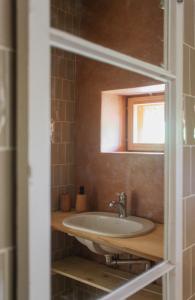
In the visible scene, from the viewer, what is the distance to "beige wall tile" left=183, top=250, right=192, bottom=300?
1066 mm

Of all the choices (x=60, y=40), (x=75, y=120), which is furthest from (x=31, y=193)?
(x=75, y=120)

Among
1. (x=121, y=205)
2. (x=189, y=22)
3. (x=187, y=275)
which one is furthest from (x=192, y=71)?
(x=187, y=275)

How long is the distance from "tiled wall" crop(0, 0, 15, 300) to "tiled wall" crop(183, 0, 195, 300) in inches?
28.4

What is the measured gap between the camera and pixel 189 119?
43.6 inches

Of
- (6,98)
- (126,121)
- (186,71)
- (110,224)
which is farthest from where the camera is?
(126,121)

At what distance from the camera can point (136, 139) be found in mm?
1285

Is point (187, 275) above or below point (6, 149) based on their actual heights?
below

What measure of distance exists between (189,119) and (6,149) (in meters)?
0.78

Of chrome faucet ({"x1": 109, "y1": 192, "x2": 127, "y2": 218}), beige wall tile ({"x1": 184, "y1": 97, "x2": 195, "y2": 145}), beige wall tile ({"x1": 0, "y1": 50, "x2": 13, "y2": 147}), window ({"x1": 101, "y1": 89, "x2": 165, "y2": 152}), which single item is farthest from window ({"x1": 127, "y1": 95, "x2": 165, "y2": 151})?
beige wall tile ({"x1": 0, "y1": 50, "x2": 13, "y2": 147})

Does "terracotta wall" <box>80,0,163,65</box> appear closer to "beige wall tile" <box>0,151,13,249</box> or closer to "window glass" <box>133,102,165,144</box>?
"window glass" <box>133,102,165,144</box>

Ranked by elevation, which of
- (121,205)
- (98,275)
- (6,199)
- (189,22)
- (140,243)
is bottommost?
(98,275)

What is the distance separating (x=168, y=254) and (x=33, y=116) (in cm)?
75

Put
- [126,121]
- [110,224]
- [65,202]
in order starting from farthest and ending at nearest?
1. [126,121]
2. [110,224]
3. [65,202]

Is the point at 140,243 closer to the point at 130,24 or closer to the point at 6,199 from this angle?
the point at 6,199
